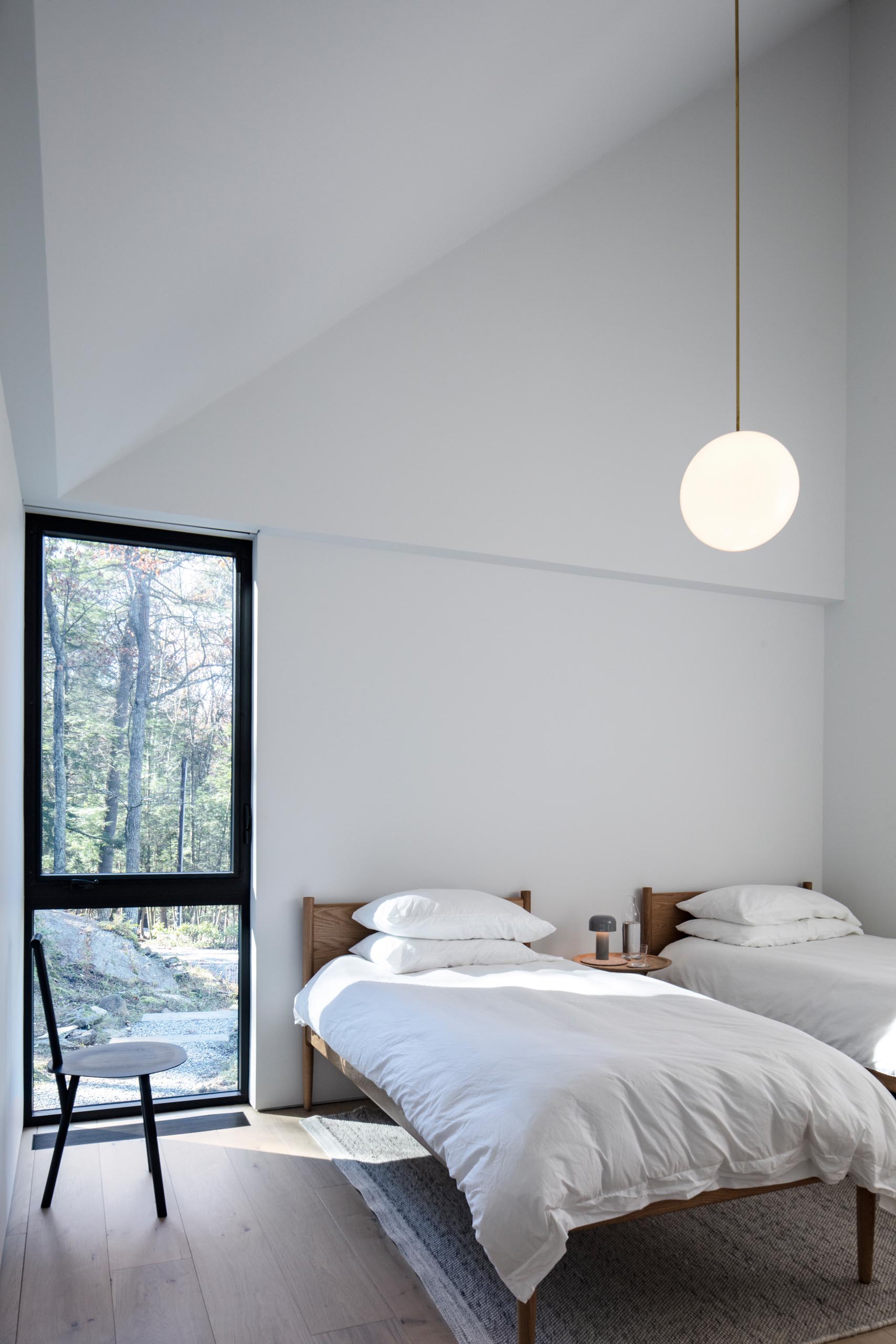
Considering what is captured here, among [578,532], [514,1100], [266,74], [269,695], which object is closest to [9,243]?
[266,74]

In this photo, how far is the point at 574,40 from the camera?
2.84 m

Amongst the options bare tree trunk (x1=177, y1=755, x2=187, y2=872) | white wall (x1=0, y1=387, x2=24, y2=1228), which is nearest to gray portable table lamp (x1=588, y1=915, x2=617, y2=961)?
bare tree trunk (x1=177, y1=755, x2=187, y2=872)

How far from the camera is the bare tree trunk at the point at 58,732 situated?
11.2ft

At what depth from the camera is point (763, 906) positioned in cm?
406

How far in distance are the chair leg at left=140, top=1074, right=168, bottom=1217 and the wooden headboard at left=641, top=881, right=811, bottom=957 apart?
7.52ft

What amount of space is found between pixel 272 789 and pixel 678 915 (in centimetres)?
198

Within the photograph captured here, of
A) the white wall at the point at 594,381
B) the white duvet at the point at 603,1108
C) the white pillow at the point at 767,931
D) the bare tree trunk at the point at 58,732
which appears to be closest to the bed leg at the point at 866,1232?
the white duvet at the point at 603,1108

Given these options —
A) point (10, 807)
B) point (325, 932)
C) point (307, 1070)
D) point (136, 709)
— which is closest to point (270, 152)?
point (10, 807)

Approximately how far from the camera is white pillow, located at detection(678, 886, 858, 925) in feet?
13.2

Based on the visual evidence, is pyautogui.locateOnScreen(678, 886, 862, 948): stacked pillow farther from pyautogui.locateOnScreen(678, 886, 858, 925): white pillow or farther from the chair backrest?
the chair backrest

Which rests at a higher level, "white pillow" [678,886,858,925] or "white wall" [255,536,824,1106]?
"white wall" [255,536,824,1106]

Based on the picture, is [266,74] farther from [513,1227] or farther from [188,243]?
[513,1227]

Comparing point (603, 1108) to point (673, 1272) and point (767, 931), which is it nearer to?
point (673, 1272)

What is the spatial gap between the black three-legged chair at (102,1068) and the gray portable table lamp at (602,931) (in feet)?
5.55
